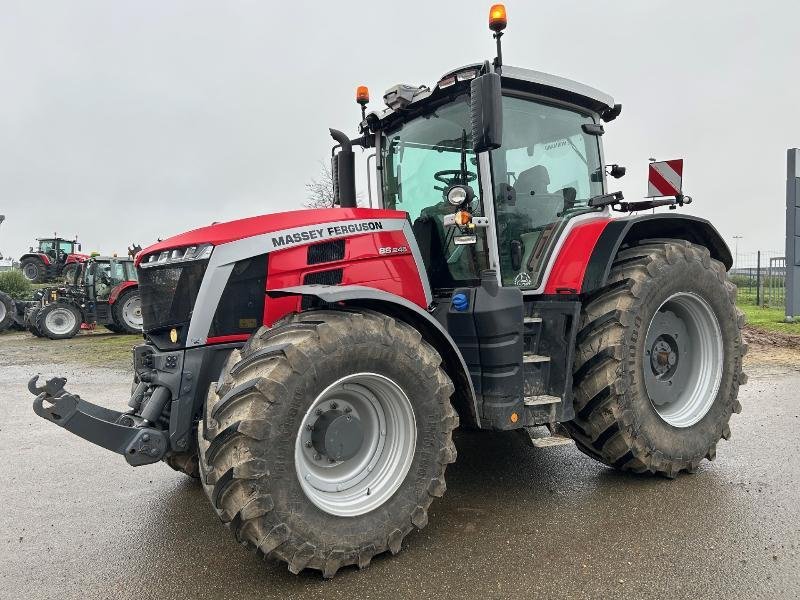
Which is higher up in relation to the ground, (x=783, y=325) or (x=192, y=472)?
(x=192, y=472)

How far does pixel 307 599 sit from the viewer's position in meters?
2.55

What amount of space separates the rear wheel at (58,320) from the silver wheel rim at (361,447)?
15604mm

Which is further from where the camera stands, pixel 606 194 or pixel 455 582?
pixel 606 194

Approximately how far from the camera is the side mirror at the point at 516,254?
388 cm

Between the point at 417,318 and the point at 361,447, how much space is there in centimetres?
76

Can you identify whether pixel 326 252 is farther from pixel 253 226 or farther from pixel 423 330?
pixel 423 330

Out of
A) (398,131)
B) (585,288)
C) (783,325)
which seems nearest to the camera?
(585,288)

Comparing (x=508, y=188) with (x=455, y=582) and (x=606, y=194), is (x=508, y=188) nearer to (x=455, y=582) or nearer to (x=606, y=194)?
(x=606, y=194)

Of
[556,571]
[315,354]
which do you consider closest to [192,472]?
[315,354]

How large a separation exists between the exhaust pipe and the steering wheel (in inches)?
31.0

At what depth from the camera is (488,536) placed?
3.13m

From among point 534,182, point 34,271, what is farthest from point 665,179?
point 34,271

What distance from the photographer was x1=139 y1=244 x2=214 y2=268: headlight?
10.2 ft

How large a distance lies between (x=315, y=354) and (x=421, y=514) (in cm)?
102
